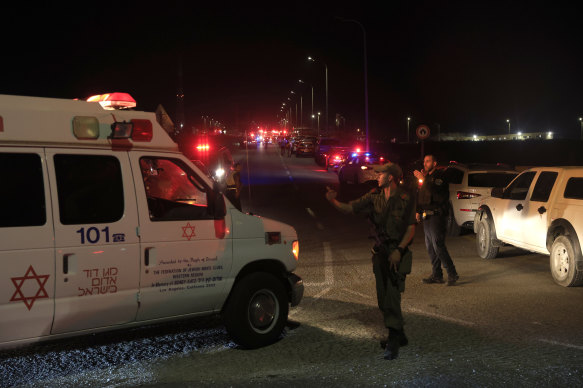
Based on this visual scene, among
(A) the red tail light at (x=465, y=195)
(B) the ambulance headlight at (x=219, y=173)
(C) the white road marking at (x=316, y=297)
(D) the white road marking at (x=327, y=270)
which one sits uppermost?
(B) the ambulance headlight at (x=219, y=173)

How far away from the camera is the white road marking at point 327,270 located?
8984 millimetres

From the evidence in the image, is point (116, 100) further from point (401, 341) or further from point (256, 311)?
point (401, 341)

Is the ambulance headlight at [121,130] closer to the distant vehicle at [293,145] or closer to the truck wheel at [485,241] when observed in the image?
the truck wheel at [485,241]

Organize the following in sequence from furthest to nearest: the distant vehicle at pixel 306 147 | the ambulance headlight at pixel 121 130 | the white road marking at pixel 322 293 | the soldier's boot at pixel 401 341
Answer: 1. the distant vehicle at pixel 306 147
2. the white road marking at pixel 322 293
3. the soldier's boot at pixel 401 341
4. the ambulance headlight at pixel 121 130

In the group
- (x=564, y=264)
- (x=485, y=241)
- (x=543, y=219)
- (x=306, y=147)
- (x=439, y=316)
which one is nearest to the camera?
(x=439, y=316)

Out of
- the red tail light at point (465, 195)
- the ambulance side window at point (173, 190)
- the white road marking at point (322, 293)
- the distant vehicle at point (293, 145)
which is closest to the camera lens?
the ambulance side window at point (173, 190)

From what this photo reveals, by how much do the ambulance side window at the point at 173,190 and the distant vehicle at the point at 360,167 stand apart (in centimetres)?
2161

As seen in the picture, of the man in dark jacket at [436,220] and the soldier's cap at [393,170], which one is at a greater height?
the soldier's cap at [393,170]

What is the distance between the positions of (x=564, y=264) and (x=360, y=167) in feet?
64.2

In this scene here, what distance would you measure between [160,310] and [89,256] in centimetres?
85

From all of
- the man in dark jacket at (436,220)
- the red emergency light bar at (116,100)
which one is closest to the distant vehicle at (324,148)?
the man in dark jacket at (436,220)

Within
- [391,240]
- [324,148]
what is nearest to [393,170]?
[391,240]

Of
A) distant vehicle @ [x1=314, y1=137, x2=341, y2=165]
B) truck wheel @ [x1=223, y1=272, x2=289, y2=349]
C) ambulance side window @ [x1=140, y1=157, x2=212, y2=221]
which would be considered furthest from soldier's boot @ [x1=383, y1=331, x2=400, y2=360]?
distant vehicle @ [x1=314, y1=137, x2=341, y2=165]

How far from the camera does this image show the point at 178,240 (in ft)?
18.0
